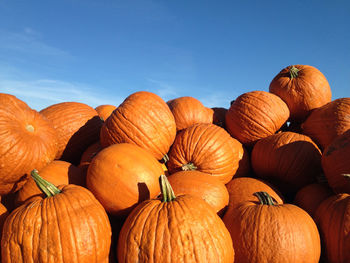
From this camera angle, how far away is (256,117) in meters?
4.08

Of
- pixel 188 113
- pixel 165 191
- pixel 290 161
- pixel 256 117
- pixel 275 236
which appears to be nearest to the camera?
pixel 165 191

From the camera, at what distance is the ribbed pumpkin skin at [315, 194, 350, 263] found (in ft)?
7.66

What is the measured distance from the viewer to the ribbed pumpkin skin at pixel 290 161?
3420mm

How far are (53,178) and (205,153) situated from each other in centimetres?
180

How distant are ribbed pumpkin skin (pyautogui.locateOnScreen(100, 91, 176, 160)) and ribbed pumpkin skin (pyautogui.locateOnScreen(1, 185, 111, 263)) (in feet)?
3.51

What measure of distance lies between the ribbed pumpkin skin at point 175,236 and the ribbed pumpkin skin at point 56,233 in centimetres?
22

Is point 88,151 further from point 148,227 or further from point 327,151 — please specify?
point 327,151

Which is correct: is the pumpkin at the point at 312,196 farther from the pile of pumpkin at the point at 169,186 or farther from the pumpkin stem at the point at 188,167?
the pumpkin stem at the point at 188,167

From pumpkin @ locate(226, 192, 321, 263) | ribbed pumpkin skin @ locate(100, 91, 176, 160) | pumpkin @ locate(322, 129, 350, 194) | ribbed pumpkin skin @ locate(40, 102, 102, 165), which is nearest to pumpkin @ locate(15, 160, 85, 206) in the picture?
ribbed pumpkin skin @ locate(100, 91, 176, 160)

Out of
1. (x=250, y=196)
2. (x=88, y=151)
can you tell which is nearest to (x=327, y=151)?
(x=250, y=196)

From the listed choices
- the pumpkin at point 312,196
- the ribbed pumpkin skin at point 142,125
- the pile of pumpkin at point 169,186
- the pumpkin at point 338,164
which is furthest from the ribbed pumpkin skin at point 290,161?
the ribbed pumpkin skin at point 142,125

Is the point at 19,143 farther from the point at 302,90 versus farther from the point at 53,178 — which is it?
the point at 302,90

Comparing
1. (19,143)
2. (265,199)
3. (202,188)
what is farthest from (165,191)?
(19,143)

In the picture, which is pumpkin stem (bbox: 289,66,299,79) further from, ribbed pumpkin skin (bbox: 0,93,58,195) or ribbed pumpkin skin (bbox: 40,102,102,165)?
ribbed pumpkin skin (bbox: 0,93,58,195)
